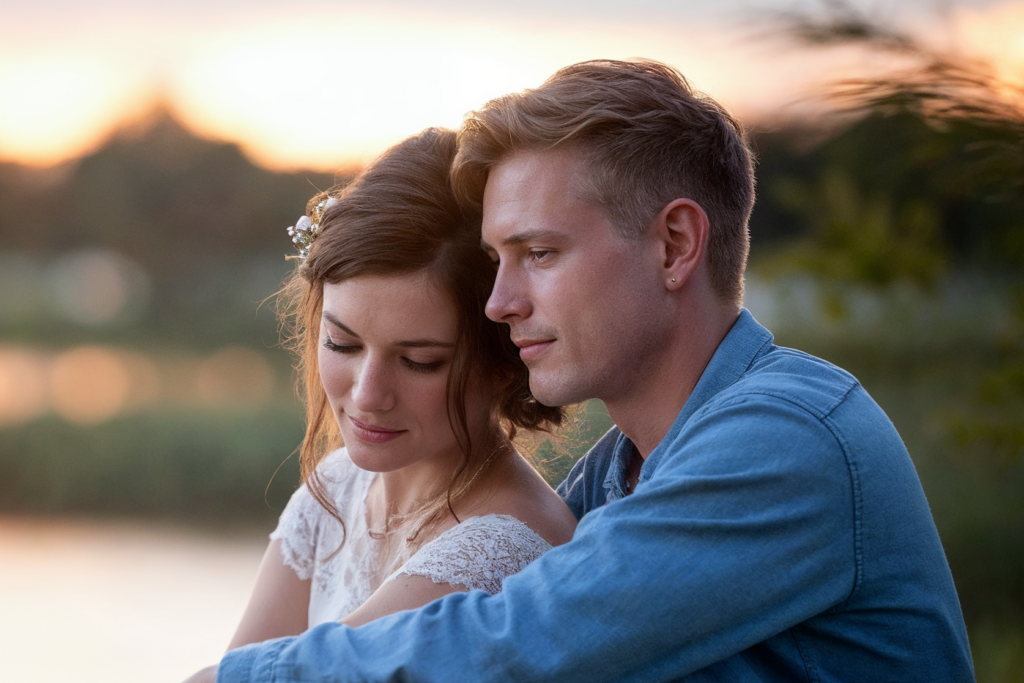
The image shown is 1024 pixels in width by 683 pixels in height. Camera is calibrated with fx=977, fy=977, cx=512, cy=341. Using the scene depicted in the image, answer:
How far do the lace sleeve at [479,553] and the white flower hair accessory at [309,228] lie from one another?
71cm

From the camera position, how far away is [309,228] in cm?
214

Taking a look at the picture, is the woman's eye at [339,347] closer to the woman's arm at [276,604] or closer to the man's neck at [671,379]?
the man's neck at [671,379]

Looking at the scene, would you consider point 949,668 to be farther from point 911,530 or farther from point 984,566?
point 984,566

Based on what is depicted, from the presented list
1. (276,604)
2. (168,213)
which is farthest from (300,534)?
(168,213)

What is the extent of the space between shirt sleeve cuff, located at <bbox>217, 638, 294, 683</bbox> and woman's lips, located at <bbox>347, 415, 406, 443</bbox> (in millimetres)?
556

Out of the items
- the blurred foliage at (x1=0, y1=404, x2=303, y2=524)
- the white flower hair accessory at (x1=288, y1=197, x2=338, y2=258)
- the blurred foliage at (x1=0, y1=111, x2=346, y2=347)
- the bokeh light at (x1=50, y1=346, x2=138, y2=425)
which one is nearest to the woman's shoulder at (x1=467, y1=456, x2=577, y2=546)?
the white flower hair accessory at (x1=288, y1=197, x2=338, y2=258)

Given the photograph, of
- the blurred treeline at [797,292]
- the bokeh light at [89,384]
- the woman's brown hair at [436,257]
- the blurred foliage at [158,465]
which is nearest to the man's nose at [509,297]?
the woman's brown hair at [436,257]

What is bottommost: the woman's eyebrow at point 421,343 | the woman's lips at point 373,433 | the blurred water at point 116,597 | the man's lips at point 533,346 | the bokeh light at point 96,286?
the blurred water at point 116,597

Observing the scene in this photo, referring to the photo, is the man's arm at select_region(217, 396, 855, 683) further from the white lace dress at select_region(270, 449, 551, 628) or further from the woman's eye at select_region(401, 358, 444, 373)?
the woman's eye at select_region(401, 358, 444, 373)

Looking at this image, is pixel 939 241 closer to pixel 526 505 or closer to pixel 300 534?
pixel 526 505

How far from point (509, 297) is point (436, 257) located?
225mm

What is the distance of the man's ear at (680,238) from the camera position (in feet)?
5.75

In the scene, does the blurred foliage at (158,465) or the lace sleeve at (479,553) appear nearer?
the lace sleeve at (479,553)

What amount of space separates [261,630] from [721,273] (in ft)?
4.41
